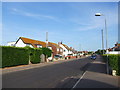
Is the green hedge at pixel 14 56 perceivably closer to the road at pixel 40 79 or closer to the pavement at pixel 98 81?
the road at pixel 40 79

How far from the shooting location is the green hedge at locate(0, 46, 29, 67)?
19692 mm

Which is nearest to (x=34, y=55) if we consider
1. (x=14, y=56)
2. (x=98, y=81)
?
(x=14, y=56)

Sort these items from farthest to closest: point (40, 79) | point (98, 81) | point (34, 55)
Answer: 1. point (34, 55)
2. point (40, 79)
3. point (98, 81)

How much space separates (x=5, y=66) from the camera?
19.7 m

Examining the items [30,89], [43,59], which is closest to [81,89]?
[30,89]

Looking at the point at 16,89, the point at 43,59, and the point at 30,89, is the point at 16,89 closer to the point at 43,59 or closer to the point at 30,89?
the point at 30,89

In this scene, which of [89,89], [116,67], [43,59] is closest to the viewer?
[89,89]

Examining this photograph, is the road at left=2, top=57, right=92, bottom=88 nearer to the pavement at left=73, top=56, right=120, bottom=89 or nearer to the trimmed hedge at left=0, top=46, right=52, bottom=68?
the pavement at left=73, top=56, right=120, bottom=89

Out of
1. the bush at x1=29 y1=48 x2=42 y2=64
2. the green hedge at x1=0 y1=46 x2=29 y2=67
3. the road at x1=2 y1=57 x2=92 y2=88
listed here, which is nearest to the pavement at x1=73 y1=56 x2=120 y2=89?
the road at x1=2 y1=57 x2=92 y2=88

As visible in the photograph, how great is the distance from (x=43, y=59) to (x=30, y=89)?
27.5m

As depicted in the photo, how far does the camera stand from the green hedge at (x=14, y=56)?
1969cm

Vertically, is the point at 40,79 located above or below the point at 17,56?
below

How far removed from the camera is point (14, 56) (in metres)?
22.0

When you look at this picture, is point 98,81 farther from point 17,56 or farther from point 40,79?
point 17,56
